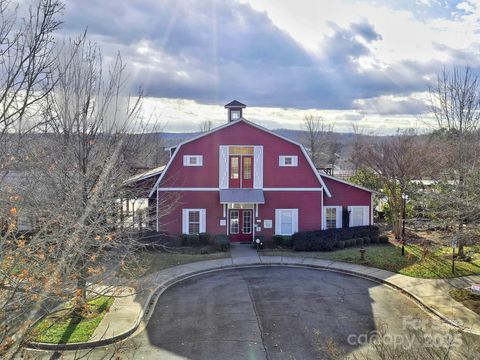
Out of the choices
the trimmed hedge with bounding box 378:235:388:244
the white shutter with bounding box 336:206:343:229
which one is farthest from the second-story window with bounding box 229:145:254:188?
the trimmed hedge with bounding box 378:235:388:244

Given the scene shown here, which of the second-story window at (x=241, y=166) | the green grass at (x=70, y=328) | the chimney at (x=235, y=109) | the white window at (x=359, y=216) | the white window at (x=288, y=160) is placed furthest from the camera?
the white window at (x=359, y=216)

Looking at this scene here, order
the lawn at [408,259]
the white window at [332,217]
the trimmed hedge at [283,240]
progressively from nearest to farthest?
the lawn at [408,259]
the trimmed hedge at [283,240]
the white window at [332,217]

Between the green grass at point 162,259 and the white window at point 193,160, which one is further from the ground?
the white window at point 193,160

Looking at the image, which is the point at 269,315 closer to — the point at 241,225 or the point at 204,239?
the point at 204,239

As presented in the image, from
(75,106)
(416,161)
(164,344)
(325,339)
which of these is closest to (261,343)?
(325,339)

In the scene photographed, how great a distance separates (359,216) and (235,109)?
33.9 feet

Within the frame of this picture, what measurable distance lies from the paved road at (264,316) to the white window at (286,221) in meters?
6.37

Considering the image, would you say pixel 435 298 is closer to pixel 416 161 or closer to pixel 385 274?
pixel 385 274

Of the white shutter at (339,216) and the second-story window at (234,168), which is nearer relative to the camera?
the second-story window at (234,168)

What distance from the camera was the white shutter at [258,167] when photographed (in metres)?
24.4

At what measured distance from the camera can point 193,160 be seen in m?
24.2

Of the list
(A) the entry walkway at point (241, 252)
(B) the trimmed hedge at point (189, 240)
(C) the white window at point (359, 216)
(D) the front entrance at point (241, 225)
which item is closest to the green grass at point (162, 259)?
(A) the entry walkway at point (241, 252)

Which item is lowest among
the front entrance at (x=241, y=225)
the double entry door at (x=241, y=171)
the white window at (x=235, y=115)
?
the front entrance at (x=241, y=225)

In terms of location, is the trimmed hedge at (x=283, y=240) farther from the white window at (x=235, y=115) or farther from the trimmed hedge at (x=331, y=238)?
the white window at (x=235, y=115)
